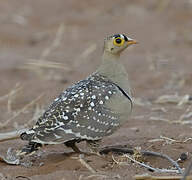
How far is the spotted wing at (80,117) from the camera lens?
5059 mm

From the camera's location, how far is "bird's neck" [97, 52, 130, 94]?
5801 millimetres

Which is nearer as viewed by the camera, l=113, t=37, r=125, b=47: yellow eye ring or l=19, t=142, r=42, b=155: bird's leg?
l=19, t=142, r=42, b=155: bird's leg

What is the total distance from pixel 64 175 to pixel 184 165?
3.66ft

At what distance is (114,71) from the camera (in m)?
5.88

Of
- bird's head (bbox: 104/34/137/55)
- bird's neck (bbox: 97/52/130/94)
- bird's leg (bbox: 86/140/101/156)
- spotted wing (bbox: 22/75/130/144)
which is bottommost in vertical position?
bird's leg (bbox: 86/140/101/156)

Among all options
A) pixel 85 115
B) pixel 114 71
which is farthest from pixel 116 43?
pixel 85 115

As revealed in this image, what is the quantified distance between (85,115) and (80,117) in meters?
0.06

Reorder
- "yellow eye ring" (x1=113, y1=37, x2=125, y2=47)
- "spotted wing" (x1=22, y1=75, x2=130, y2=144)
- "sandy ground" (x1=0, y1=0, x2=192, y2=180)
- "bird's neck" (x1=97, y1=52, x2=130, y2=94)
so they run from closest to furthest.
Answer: "spotted wing" (x1=22, y1=75, x2=130, y2=144), "sandy ground" (x1=0, y1=0, x2=192, y2=180), "bird's neck" (x1=97, y1=52, x2=130, y2=94), "yellow eye ring" (x1=113, y1=37, x2=125, y2=47)

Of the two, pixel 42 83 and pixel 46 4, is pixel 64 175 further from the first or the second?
pixel 46 4

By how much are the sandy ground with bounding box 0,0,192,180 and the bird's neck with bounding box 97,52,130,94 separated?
2.11 feet

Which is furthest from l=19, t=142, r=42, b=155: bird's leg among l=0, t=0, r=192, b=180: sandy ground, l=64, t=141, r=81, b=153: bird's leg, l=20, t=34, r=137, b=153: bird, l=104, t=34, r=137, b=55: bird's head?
l=104, t=34, r=137, b=55: bird's head

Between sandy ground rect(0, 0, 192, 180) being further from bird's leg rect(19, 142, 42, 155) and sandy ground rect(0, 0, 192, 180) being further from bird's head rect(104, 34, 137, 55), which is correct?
bird's head rect(104, 34, 137, 55)

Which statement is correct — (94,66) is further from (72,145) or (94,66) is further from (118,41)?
(72,145)

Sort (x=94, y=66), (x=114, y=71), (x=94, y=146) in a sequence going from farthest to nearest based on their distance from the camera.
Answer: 1. (x=94, y=66)
2. (x=114, y=71)
3. (x=94, y=146)
